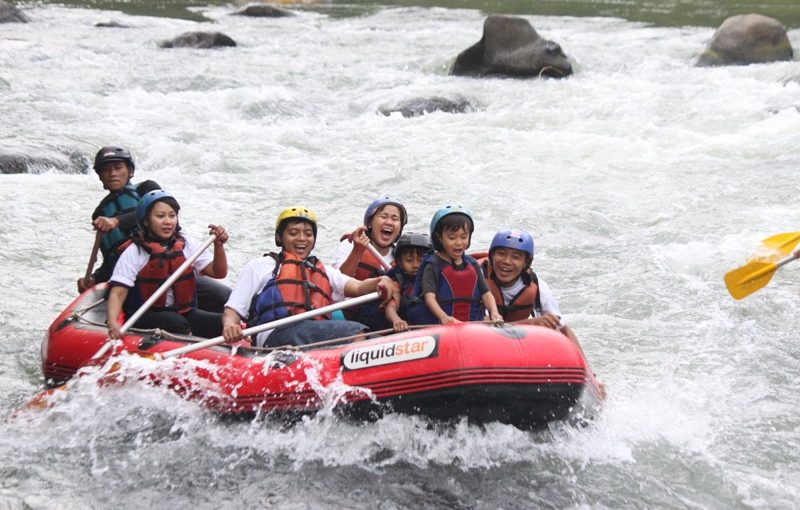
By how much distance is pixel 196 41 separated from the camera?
18125mm

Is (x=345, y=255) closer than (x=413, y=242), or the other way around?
(x=413, y=242)

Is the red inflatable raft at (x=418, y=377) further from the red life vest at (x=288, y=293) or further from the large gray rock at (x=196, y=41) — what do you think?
the large gray rock at (x=196, y=41)

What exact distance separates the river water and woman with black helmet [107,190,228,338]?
0.67 metres

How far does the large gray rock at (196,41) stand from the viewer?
1800cm

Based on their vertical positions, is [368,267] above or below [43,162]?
above

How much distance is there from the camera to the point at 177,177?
10133 millimetres

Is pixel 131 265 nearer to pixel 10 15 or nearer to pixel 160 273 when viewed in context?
pixel 160 273

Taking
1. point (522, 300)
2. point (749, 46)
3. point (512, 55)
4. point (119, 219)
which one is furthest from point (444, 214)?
point (749, 46)

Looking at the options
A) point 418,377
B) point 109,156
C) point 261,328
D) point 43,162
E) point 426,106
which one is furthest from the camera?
point 426,106

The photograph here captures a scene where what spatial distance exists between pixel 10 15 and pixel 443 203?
15.0m

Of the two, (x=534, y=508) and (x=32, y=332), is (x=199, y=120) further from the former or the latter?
(x=534, y=508)

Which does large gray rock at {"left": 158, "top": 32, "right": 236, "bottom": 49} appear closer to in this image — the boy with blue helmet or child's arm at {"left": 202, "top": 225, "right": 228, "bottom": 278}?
child's arm at {"left": 202, "top": 225, "right": 228, "bottom": 278}

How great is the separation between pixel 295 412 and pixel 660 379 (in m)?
2.49

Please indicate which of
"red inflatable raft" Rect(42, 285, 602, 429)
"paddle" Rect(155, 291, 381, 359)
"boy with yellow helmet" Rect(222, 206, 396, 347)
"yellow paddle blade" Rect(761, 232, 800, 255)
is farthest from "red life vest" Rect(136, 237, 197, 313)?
"yellow paddle blade" Rect(761, 232, 800, 255)
